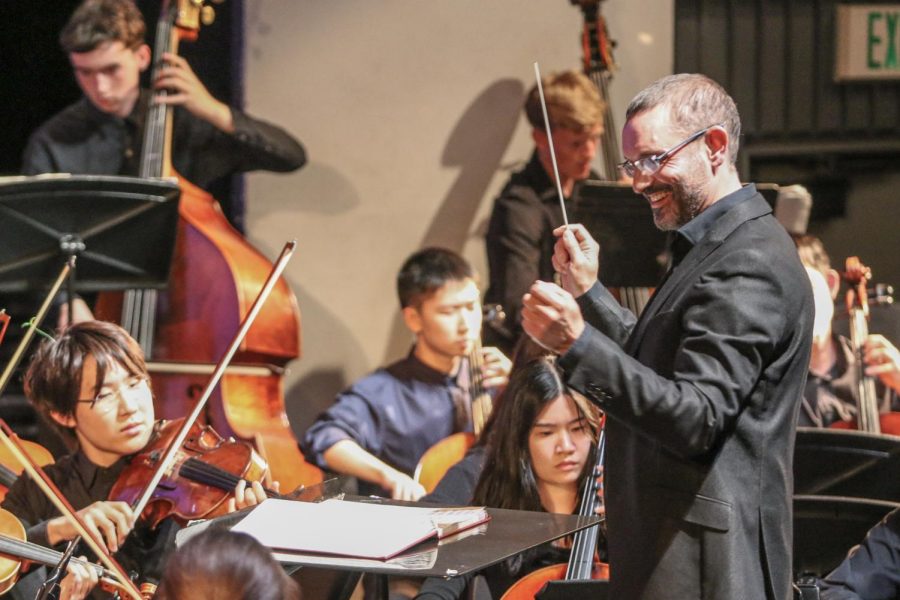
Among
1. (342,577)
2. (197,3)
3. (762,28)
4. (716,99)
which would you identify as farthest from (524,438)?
(762,28)

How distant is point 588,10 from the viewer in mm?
4461

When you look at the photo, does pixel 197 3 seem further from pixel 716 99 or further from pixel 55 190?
pixel 716 99

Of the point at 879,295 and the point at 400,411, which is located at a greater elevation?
the point at 879,295

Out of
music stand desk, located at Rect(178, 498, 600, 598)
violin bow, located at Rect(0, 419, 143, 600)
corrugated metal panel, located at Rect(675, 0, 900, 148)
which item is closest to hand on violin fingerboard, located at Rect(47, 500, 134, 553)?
violin bow, located at Rect(0, 419, 143, 600)

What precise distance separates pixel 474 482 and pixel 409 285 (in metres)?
1.08

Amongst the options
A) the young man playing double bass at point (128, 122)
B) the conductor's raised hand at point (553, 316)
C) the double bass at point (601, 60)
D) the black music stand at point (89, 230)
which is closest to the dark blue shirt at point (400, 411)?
the black music stand at point (89, 230)

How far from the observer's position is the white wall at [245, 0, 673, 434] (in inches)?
188

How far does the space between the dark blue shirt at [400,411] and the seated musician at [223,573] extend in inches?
84.7

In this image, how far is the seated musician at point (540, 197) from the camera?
4.21m

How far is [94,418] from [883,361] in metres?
1.99

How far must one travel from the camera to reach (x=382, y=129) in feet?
15.8

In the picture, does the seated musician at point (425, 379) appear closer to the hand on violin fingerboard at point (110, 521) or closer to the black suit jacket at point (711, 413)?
the hand on violin fingerboard at point (110, 521)

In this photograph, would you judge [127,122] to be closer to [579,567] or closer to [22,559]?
[22,559]

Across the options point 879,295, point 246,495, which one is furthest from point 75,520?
point 879,295
